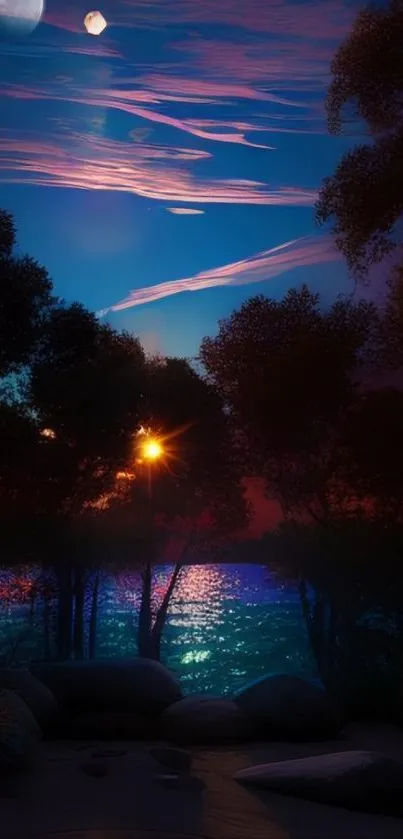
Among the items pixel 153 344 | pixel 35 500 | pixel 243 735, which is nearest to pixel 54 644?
pixel 35 500

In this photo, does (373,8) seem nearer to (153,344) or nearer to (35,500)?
(153,344)

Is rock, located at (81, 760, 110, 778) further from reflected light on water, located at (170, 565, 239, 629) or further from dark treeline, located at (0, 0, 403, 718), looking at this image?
reflected light on water, located at (170, 565, 239, 629)

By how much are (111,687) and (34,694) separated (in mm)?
838

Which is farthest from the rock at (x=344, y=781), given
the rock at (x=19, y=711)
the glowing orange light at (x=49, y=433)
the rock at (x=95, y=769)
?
the glowing orange light at (x=49, y=433)

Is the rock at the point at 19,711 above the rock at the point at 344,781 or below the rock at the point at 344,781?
above

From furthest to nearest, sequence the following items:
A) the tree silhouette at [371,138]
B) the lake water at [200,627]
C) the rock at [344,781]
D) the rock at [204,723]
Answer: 1. the lake water at [200,627]
2. the tree silhouette at [371,138]
3. the rock at [204,723]
4. the rock at [344,781]

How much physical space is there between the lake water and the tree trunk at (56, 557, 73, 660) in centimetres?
36

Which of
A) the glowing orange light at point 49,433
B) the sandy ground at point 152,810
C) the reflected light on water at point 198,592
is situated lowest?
the sandy ground at point 152,810

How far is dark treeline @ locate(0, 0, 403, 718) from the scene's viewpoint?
9.39 meters

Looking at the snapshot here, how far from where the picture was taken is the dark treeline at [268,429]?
939 cm

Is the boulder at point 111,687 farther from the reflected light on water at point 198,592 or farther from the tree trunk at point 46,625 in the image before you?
the reflected light on water at point 198,592

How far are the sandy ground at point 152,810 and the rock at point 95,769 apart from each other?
0.11 ft

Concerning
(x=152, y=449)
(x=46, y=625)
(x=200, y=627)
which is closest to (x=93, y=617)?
(x=46, y=625)

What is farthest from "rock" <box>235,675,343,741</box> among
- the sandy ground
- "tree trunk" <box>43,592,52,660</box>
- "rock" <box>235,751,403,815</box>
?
"tree trunk" <box>43,592,52,660</box>
